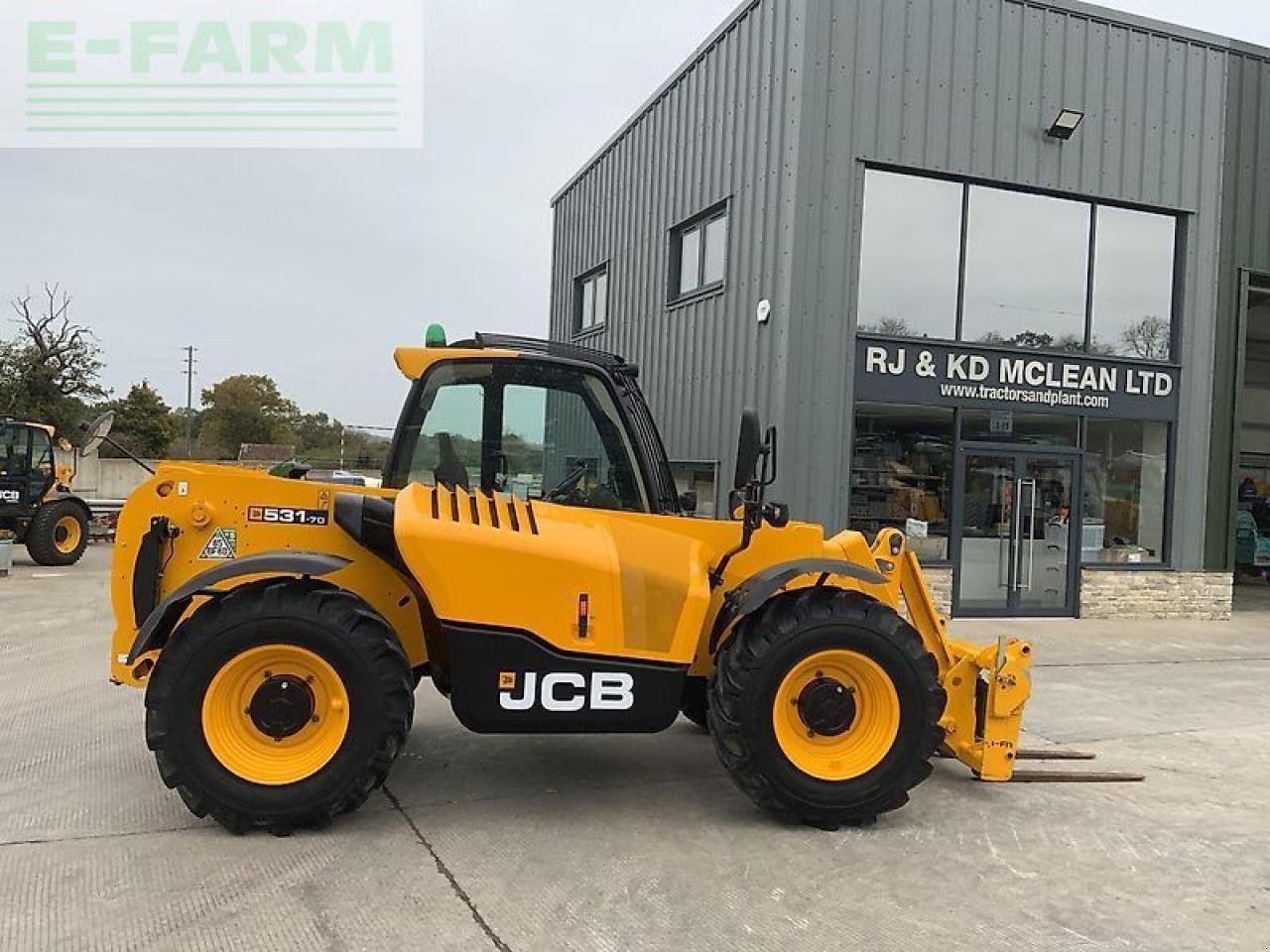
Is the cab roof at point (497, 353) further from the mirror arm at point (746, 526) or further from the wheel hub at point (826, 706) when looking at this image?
the wheel hub at point (826, 706)

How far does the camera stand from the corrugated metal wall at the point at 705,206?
10.7 meters

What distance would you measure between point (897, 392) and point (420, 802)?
7.89 m

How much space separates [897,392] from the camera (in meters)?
11.0

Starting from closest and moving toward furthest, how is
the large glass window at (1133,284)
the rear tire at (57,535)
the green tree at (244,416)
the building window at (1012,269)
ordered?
the building window at (1012,269) → the large glass window at (1133,284) → the rear tire at (57,535) → the green tree at (244,416)

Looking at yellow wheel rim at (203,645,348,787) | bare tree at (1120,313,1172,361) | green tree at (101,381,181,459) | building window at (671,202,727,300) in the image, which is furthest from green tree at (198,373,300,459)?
yellow wheel rim at (203,645,348,787)

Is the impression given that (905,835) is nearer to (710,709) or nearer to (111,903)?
(710,709)

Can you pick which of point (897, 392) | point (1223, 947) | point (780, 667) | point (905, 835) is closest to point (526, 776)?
point (780, 667)

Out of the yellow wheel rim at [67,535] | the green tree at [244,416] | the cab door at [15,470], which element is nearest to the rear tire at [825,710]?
the yellow wheel rim at [67,535]

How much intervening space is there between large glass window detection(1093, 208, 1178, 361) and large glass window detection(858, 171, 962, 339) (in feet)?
6.83

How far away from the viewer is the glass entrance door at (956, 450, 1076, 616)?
37.8 feet

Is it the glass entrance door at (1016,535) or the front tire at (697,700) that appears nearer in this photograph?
the front tire at (697,700)

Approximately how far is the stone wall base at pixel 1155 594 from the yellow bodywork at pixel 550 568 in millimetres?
8041

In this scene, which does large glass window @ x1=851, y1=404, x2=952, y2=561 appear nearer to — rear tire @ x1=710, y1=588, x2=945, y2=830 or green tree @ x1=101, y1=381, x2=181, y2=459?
rear tire @ x1=710, y1=588, x2=945, y2=830

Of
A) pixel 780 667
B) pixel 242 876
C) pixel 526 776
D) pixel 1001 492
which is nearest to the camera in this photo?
pixel 242 876
